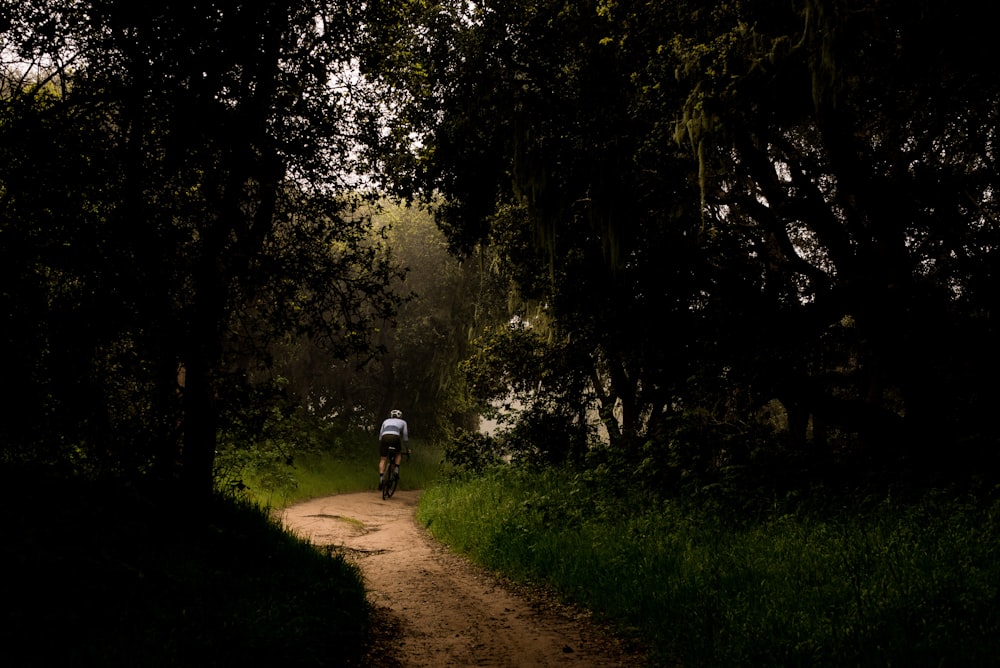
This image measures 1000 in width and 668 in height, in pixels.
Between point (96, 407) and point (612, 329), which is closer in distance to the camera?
point (96, 407)

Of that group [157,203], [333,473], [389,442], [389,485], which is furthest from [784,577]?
[333,473]

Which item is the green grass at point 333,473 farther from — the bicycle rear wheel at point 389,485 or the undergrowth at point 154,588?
the undergrowth at point 154,588

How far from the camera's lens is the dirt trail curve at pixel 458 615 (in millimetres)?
5781

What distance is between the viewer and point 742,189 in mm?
11648

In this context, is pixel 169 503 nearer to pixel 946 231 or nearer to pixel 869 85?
pixel 869 85

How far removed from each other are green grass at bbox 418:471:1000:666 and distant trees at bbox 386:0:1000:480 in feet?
9.31

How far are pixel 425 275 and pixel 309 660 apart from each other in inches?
1091

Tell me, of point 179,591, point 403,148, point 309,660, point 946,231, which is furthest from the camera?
point 946,231

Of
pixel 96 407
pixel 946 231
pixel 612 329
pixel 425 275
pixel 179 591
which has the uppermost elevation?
pixel 425 275

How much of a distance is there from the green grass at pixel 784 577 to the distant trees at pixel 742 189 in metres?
2.84

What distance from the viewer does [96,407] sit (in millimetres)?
5633

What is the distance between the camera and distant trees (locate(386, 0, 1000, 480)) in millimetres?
8094

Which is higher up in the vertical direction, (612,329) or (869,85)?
(869,85)

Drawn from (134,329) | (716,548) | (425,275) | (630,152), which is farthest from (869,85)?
(425,275)
